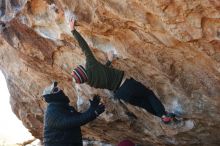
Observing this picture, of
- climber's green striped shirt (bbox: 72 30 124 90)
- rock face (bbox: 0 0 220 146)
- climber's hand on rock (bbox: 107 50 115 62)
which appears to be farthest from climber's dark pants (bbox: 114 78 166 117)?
climber's hand on rock (bbox: 107 50 115 62)

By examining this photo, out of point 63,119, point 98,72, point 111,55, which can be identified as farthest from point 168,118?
point 63,119

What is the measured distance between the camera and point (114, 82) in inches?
303

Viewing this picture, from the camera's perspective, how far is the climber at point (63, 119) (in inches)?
276

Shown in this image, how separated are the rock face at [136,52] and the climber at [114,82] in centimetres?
35

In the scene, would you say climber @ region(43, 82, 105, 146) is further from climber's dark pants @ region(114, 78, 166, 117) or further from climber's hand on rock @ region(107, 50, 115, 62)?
climber's hand on rock @ region(107, 50, 115, 62)

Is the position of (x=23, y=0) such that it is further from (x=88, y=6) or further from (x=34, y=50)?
(x=88, y=6)

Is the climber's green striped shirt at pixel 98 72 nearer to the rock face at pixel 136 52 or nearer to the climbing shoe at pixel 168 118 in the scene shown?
the rock face at pixel 136 52

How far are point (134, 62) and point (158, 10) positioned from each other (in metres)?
1.52

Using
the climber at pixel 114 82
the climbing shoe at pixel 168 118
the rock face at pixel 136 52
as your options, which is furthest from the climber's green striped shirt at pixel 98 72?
the climbing shoe at pixel 168 118

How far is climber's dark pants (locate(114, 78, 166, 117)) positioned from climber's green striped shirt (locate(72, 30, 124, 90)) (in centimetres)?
15

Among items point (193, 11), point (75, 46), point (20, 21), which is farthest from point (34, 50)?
point (193, 11)

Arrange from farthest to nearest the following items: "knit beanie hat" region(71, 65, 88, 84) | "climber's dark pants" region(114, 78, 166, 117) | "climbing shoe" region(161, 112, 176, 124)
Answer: "climber's dark pants" region(114, 78, 166, 117) → "climbing shoe" region(161, 112, 176, 124) → "knit beanie hat" region(71, 65, 88, 84)

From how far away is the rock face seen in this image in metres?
6.77

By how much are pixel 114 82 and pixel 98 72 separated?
0.39 metres
